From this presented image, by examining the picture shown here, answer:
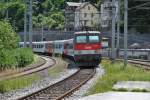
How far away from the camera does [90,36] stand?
40312 millimetres

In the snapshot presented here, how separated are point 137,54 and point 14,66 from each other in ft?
114

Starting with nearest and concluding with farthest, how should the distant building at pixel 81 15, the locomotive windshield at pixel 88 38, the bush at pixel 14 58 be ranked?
the bush at pixel 14 58 < the locomotive windshield at pixel 88 38 < the distant building at pixel 81 15

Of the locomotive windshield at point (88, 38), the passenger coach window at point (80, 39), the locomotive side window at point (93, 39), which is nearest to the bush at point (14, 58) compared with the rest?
the passenger coach window at point (80, 39)

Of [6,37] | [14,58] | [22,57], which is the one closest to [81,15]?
[22,57]

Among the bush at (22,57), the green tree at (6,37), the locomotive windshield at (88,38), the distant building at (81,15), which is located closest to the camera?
the green tree at (6,37)

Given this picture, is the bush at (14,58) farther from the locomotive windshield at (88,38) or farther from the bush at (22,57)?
the locomotive windshield at (88,38)

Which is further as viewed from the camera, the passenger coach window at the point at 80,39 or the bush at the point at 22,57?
the bush at the point at 22,57

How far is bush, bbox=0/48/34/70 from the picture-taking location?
34697 millimetres

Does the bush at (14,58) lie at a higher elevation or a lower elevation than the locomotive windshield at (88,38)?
lower

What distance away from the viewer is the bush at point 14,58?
34697 mm

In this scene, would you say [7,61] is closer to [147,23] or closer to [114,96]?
[114,96]

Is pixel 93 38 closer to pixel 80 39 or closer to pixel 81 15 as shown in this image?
pixel 80 39

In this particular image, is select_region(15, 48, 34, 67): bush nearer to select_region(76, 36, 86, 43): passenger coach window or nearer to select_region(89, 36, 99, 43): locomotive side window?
select_region(76, 36, 86, 43): passenger coach window

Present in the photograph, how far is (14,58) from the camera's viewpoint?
38000 mm
